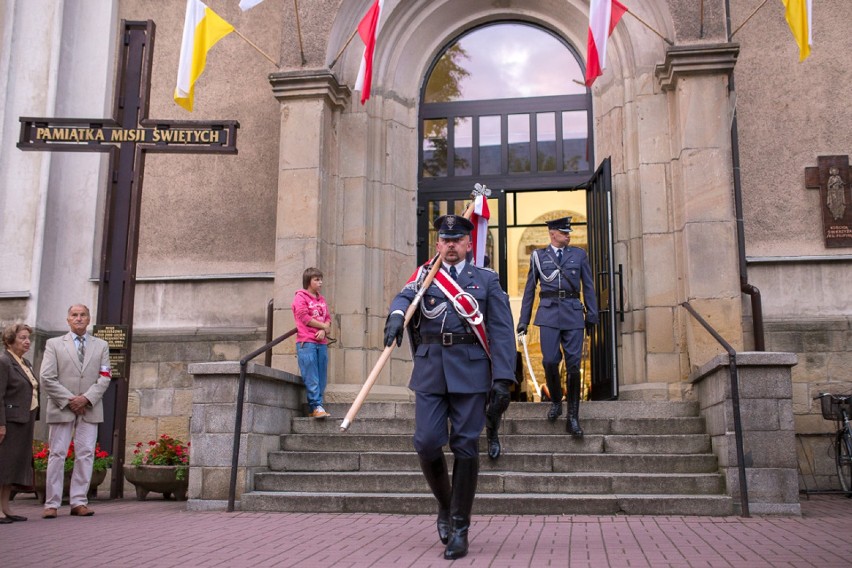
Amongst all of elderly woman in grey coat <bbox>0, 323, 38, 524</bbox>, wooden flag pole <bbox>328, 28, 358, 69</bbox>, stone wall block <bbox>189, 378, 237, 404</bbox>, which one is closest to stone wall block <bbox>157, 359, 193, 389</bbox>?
stone wall block <bbox>189, 378, 237, 404</bbox>

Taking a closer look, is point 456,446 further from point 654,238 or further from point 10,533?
point 654,238

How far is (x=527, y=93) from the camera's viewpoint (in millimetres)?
13117

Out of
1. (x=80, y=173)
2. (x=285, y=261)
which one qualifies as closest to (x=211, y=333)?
(x=285, y=261)

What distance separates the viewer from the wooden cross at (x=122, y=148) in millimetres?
10039

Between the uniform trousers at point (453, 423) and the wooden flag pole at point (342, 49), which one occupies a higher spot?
the wooden flag pole at point (342, 49)

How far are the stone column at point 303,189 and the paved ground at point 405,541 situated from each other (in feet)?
11.5

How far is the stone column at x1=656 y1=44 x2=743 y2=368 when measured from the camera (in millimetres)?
10242

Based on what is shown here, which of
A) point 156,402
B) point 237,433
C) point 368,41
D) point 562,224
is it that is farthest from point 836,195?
point 156,402

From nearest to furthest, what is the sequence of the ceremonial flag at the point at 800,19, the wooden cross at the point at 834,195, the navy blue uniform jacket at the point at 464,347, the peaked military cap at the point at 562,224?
1. the navy blue uniform jacket at the point at 464,347
2. the peaked military cap at the point at 562,224
3. the ceremonial flag at the point at 800,19
4. the wooden cross at the point at 834,195

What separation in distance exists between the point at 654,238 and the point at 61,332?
8200 mm

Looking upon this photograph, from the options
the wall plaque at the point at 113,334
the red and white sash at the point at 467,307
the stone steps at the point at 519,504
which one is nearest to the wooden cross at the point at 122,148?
the wall plaque at the point at 113,334

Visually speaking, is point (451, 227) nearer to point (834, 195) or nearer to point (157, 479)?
point (157, 479)

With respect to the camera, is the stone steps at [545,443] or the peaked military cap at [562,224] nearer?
the stone steps at [545,443]

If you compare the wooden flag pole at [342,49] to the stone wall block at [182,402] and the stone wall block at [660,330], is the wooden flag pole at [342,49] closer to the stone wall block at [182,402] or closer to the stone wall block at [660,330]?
the stone wall block at [182,402]
